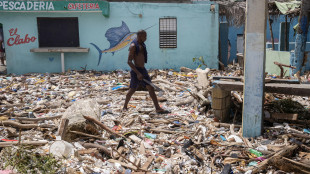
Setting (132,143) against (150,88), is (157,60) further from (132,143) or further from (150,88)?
(132,143)

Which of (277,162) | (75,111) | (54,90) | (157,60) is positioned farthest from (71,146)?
(157,60)

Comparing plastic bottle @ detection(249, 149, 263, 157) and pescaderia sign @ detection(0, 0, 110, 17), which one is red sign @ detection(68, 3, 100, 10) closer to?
pescaderia sign @ detection(0, 0, 110, 17)

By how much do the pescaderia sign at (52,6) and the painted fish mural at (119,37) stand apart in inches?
40.2

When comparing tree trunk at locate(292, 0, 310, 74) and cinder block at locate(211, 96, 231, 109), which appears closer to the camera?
cinder block at locate(211, 96, 231, 109)

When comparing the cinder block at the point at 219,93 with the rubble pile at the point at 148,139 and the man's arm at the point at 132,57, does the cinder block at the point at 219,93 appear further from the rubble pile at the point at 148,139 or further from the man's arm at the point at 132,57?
the man's arm at the point at 132,57

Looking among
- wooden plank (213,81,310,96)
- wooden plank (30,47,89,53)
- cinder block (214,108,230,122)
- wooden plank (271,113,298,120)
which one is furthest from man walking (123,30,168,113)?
wooden plank (30,47,89,53)

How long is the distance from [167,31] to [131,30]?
1616 mm

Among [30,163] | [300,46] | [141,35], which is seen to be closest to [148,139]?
[30,163]

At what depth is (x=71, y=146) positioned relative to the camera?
13.4 feet

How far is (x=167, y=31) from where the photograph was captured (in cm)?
1299

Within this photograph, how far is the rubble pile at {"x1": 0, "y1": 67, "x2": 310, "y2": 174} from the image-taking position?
12.3ft

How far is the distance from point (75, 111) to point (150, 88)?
1752mm

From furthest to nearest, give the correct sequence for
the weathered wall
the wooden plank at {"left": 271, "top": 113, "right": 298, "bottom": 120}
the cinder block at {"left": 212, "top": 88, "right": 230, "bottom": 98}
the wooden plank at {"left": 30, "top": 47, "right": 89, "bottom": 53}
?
the wooden plank at {"left": 30, "top": 47, "right": 89, "bottom": 53}, the weathered wall, the cinder block at {"left": 212, "top": 88, "right": 230, "bottom": 98}, the wooden plank at {"left": 271, "top": 113, "right": 298, "bottom": 120}

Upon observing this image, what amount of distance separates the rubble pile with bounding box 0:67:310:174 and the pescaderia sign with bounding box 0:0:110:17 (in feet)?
19.8
